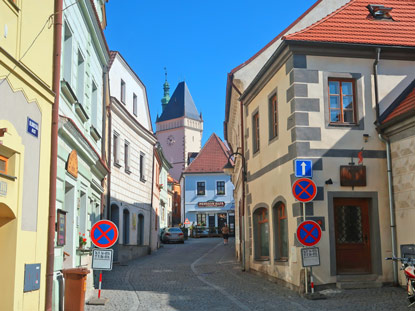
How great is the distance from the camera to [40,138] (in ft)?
31.4

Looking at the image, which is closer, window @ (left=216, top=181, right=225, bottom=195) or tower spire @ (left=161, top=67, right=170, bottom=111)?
window @ (left=216, top=181, right=225, bottom=195)

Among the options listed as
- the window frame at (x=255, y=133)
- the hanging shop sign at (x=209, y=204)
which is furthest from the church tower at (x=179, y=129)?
the window frame at (x=255, y=133)

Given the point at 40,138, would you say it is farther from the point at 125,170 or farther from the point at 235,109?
the point at 125,170

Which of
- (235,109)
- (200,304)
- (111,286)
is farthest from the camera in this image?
(235,109)

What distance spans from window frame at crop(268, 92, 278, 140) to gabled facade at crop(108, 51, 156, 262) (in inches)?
337

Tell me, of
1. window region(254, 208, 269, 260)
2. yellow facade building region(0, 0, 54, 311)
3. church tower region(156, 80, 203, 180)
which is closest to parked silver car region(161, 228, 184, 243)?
window region(254, 208, 269, 260)

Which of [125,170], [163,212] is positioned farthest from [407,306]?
[163,212]

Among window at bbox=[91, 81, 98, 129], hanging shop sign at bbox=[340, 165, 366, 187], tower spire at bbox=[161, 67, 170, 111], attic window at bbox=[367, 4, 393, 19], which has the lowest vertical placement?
hanging shop sign at bbox=[340, 165, 366, 187]

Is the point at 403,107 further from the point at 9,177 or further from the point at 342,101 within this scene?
the point at 9,177

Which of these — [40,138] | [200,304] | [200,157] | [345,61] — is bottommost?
[200,304]

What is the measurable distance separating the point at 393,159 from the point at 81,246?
805 cm

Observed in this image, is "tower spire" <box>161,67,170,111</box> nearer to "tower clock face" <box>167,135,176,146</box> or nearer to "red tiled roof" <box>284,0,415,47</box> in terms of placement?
"tower clock face" <box>167,135,176,146</box>

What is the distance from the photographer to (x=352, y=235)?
1484cm

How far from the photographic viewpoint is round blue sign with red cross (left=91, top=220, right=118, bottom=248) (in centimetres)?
1221
